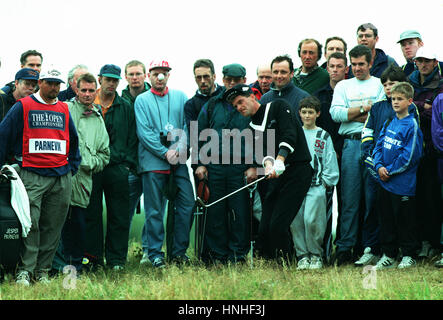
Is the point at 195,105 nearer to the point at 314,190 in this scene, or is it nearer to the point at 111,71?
the point at 111,71

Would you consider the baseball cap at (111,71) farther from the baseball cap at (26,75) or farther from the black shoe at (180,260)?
the black shoe at (180,260)

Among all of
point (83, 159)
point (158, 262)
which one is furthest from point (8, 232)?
point (158, 262)

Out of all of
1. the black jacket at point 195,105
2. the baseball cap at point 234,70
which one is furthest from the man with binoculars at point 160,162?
the baseball cap at point 234,70

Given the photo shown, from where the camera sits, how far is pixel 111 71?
350 inches

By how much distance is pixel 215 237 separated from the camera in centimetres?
852

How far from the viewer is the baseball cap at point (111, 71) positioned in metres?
8.88

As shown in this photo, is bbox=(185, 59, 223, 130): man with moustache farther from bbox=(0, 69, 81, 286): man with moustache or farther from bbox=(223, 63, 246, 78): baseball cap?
bbox=(0, 69, 81, 286): man with moustache

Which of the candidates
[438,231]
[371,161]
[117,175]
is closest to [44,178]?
[117,175]

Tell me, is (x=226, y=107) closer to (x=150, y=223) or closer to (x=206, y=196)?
(x=206, y=196)

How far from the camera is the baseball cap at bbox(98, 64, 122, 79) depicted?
8.88 metres

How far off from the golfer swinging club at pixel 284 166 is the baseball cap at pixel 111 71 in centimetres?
193

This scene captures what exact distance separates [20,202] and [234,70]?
3.30 meters
